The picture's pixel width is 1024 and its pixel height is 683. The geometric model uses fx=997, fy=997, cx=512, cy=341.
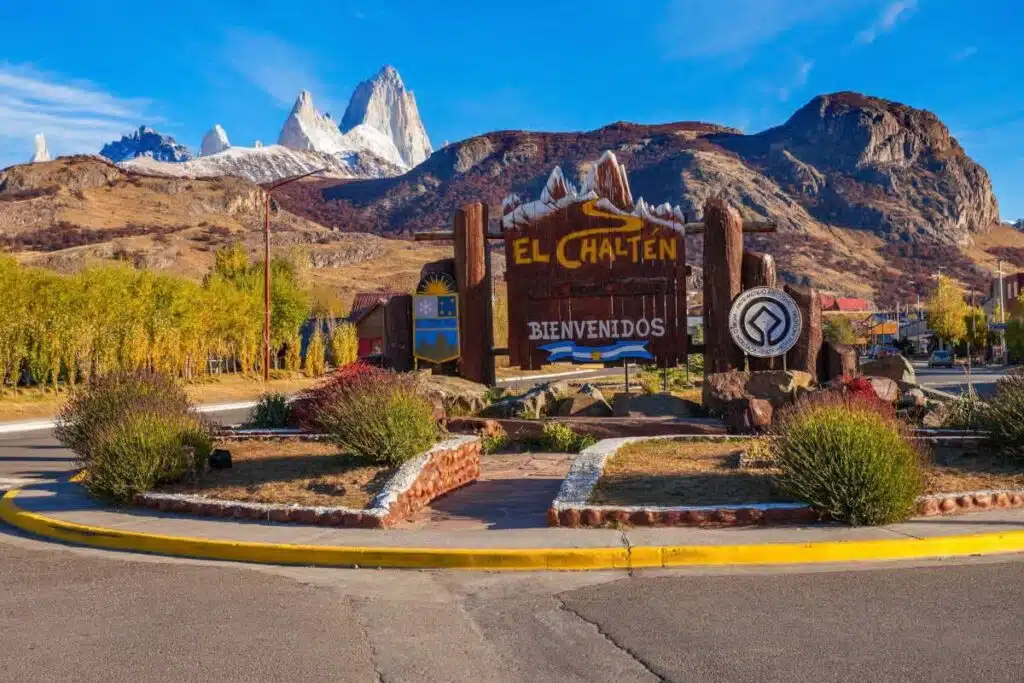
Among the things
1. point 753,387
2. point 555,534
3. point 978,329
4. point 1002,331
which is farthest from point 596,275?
point 1002,331

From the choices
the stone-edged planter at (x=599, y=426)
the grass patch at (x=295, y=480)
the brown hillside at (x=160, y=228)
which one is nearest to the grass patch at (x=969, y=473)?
the stone-edged planter at (x=599, y=426)

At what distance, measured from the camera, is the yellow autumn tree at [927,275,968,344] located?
73750 mm

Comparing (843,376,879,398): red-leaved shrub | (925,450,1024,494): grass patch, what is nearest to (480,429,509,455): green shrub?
(843,376,879,398): red-leaved shrub

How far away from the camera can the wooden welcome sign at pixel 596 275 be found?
A: 1714 cm

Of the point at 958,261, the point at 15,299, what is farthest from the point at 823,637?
the point at 958,261

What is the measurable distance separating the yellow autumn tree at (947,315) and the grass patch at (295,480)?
70.1 m

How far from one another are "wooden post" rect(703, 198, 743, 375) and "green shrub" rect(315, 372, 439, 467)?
20.7 feet

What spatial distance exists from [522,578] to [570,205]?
1072 cm

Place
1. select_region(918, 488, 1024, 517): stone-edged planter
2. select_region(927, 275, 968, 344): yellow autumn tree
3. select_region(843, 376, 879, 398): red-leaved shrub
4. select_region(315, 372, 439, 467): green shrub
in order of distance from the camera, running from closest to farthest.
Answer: select_region(918, 488, 1024, 517): stone-edged planter
select_region(315, 372, 439, 467): green shrub
select_region(843, 376, 879, 398): red-leaved shrub
select_region(927, 275, 968, 344): yellow autumn tree

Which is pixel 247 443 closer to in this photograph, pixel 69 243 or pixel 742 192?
pixel 69 243

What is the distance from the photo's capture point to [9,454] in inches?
710

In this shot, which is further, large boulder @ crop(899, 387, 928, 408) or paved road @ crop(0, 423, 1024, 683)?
large boulder @ crop(899, 387, 928, 408)

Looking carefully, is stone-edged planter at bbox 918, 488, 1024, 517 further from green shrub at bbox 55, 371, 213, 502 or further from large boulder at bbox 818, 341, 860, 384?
green shrub at bbox 55, 371, 213, 502

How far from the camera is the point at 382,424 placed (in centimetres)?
1135
